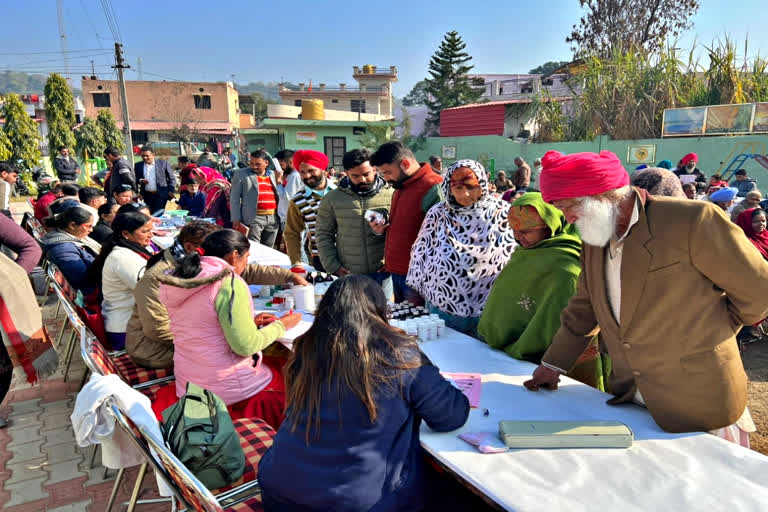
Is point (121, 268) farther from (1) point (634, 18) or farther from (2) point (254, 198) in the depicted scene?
(1) point (634, 18)

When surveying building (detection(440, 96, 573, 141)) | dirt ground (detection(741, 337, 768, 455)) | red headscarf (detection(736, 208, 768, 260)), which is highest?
building (detection(440, 96, 573, 141))

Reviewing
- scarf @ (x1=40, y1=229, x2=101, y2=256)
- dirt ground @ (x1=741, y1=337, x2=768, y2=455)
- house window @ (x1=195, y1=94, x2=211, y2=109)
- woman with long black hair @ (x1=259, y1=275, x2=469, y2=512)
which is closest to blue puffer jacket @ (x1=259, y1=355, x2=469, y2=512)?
woman with long black hair @ (x1=259, y1=275, x2=469, y2=512)

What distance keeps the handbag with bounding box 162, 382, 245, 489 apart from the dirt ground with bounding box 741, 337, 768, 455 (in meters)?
3.20

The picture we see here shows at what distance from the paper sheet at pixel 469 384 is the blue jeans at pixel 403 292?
1.23 meters

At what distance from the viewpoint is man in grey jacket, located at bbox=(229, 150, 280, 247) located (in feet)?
19.1

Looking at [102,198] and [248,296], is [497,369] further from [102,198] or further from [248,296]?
[102,198]

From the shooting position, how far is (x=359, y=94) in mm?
47531

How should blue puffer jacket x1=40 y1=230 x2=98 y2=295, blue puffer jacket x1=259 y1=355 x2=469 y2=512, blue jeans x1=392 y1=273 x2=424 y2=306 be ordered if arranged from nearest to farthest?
1. blue puffer jacket x1=259 y1=355 x2=469 y2=512
2. blue jeans x1=392 y1=273 x2=424 y2=306
3. blue puffer jacket x1=40 y1=230 x2=98 y2=295

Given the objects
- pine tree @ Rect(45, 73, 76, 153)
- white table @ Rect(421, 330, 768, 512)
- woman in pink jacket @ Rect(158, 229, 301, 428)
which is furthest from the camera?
pine tree @ Rect(45, 73, 76, 153)

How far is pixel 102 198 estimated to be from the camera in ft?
18.6

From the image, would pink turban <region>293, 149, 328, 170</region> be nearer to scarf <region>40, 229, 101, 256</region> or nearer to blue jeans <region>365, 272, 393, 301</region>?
blue jeans <region>365, 272, 393, 301</region>

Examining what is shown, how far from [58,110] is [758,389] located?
26.1 meters

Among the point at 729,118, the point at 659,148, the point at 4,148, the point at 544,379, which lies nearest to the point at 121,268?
the point at 544,379

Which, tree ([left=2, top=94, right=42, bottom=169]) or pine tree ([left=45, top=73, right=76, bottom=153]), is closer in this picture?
tree ([left=2, top=94, right=42, bottom=169])
